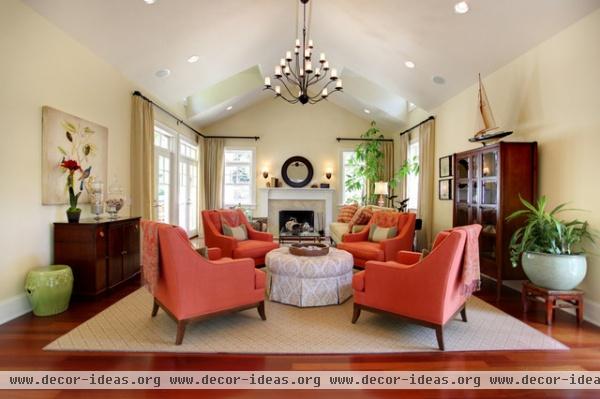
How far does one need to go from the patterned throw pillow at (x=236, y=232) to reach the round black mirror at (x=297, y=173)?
3981mm

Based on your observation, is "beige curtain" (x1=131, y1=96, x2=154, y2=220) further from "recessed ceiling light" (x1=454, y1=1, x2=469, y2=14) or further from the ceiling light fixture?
the ceiling light fixture

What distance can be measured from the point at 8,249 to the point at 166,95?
12.6 feet

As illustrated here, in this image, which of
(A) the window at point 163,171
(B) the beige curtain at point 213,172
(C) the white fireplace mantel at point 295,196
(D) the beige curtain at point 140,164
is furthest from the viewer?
(C) the white fireplace mantel at point 295,196

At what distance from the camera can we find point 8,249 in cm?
298

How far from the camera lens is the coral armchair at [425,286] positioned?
A: 2.45 meters

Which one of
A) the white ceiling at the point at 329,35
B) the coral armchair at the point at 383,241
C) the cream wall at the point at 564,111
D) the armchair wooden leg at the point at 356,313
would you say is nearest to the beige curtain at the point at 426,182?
the white ceiling at the point at 329,35

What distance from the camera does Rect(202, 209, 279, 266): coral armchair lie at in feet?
15.0

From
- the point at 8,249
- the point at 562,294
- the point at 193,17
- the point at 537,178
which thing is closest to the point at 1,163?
the point at 8,249

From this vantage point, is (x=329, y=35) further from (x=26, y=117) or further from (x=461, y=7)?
(x=26, y=117)

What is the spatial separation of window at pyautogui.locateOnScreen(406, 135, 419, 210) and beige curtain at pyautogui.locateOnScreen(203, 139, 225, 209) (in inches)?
195

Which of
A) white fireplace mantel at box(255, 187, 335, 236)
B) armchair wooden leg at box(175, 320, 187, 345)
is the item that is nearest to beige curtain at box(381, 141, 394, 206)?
white fireplace mantel at box(255, 187, 335, 236)

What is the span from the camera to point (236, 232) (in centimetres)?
495

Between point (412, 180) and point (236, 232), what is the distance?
4793mm

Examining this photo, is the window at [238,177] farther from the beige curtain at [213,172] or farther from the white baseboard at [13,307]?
the white baseboard at [13,307]
